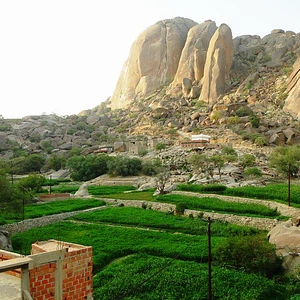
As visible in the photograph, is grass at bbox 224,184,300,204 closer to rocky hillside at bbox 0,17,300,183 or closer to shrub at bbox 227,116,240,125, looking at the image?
rocky hillside at bbox 0,17,300,183

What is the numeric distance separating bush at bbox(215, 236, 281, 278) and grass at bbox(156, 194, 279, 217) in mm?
8208

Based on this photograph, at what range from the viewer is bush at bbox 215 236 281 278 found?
50.0 ft

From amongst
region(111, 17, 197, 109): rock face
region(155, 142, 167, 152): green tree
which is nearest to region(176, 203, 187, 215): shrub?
region(155, 142, 167, 152): green tree

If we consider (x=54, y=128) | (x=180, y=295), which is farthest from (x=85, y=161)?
(x=180, y=295)

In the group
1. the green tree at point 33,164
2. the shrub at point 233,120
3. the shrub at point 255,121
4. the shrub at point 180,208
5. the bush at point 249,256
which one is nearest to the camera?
the bush at point 249,256

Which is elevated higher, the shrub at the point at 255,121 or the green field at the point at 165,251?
the shrub at the point at 255,121

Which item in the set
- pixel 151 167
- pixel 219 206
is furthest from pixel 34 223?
pixel 151 167

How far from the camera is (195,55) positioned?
83312 millimetres

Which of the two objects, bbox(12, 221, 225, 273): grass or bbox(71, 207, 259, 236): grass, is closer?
bbox(12, 221, 225, 273): grass

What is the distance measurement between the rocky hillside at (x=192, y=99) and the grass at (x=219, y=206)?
20.5 m

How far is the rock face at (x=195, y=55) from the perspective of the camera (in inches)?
3255

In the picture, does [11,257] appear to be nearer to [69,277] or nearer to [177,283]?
[69,277]

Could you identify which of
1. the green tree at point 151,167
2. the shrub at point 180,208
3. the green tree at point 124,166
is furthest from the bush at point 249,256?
the green tree at point 124,166

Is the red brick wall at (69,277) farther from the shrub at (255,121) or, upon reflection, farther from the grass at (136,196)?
the shrub at (255,121)
